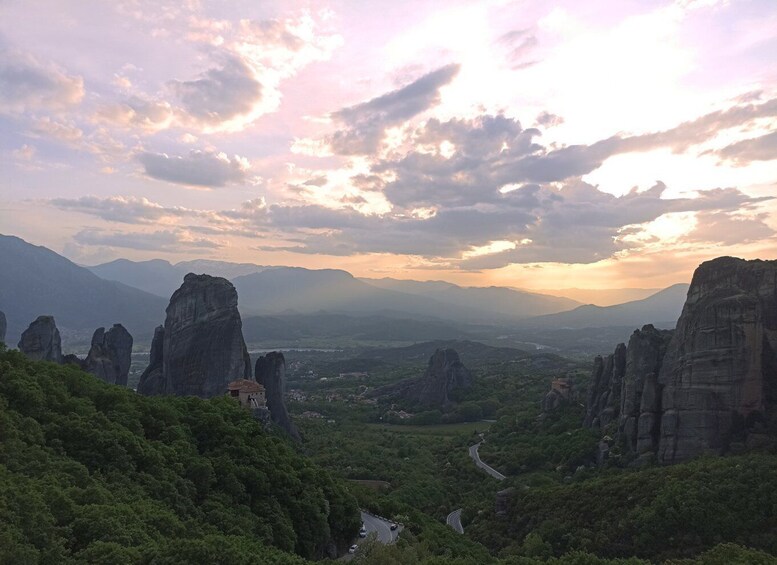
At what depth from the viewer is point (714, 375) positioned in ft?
168

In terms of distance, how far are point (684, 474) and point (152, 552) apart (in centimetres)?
3941

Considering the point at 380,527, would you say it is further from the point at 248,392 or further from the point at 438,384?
the point at 438,384

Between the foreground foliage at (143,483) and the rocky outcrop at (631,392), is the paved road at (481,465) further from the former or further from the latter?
the foreground foliage at (143,483)

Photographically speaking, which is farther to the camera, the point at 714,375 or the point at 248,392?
the point at 248,392

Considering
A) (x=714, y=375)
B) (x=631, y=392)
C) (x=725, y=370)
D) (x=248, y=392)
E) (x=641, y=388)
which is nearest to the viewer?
(x=725, y=370)

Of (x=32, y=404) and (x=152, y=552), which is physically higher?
(x=32, y=404)

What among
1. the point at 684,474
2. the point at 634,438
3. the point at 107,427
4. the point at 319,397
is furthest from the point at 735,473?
the point at 319,397

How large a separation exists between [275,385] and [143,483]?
57.7m

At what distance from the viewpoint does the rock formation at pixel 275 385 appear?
83.2 metres

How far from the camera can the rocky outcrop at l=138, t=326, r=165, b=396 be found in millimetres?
84625

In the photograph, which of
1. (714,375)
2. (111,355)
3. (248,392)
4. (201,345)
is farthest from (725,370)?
(111,355)

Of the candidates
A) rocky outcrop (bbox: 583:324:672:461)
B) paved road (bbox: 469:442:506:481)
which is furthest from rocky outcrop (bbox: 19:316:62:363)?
rocky outcrop (bbox: 583:324:672:461)

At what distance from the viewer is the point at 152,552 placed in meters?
19.6

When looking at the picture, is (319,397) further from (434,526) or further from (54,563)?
(54,563)
